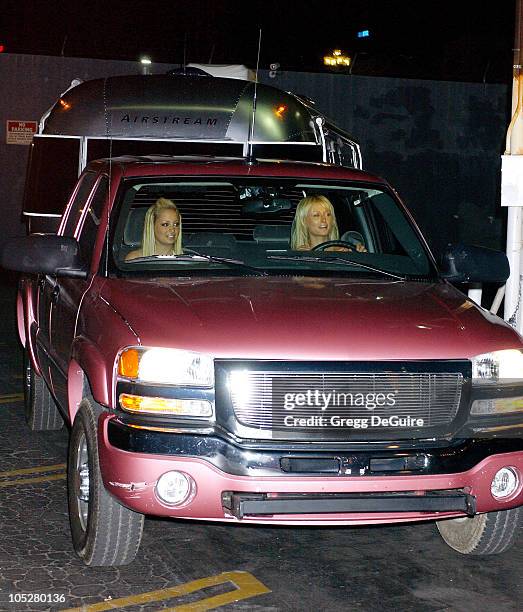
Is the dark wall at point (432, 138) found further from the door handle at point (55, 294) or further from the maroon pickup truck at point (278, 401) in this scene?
the maroon pickup truck at point (278, 401)

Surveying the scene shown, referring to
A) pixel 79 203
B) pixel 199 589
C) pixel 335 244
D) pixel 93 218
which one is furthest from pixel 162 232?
pixel 199 589

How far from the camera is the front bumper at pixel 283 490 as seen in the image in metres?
4.82

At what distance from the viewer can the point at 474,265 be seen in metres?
6.21

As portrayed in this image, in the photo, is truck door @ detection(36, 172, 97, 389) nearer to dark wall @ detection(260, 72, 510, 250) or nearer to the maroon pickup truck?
the maroon pickup truck

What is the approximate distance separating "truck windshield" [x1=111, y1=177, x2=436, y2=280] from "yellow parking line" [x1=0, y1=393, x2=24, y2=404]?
3054 millimetres

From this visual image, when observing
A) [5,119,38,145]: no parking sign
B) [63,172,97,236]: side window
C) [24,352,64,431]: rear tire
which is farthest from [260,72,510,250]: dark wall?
[63,172,97,236]: side window

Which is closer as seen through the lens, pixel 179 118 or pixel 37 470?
pixel 37 470

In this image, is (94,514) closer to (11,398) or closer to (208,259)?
(208,259)

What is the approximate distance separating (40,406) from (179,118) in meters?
5.28

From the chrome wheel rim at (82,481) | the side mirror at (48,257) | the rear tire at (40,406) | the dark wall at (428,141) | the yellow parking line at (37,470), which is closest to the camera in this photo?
the chrome wheel rim at (82,481)

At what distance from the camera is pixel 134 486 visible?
Answer: 4.85 m

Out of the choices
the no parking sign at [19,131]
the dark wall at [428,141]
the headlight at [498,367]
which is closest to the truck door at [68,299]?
the headlight at [498,367]

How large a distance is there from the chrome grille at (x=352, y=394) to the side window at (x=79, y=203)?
245 centimetres

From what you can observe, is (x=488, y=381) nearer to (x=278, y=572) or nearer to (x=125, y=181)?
(x=278, y=572)
